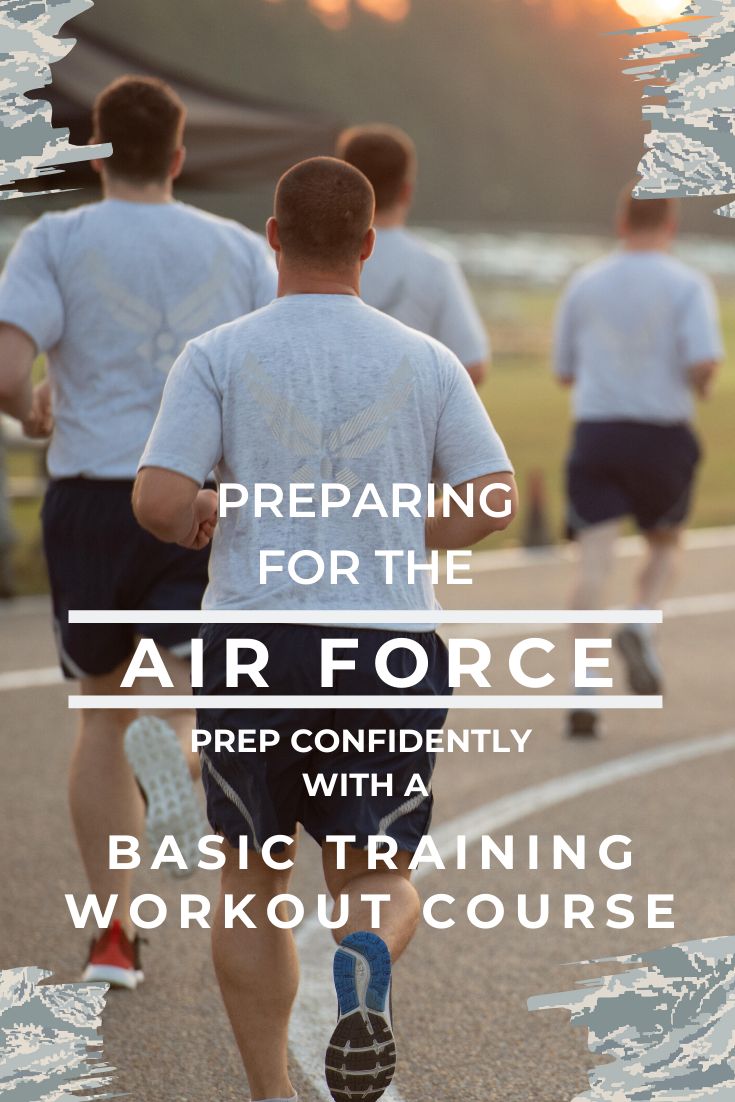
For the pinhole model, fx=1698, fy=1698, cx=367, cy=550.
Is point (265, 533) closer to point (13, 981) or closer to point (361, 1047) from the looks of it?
point (361, 1047)

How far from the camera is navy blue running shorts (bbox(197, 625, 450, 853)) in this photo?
298 centimetres

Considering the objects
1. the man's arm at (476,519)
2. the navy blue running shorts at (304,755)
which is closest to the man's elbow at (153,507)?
the navy blue running shorts at (304,755)

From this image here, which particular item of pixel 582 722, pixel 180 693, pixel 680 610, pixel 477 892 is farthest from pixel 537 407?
pixel 180 693

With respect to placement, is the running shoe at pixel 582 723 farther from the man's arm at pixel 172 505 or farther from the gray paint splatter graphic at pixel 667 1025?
the man's arm at pixel 172 505

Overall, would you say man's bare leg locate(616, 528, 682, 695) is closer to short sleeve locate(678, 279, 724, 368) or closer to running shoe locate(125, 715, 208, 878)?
short sleeve locate(678, 279, 724, 368)

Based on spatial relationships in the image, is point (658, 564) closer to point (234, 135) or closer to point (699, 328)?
point (699, 328)

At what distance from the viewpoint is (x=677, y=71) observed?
338cm

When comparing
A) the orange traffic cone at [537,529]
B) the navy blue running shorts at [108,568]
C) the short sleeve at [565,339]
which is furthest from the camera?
the orange traffic cone at [537,529]

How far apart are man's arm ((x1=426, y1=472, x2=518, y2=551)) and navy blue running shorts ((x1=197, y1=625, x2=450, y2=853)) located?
190mm

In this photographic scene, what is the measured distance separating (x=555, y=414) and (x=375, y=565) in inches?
912

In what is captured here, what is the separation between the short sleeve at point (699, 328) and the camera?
6996 mm

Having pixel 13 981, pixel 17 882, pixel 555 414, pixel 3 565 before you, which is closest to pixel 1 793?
pixel 17 882

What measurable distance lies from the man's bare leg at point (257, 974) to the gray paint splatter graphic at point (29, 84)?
4.82 ft

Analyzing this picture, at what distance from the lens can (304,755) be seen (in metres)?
3.01
